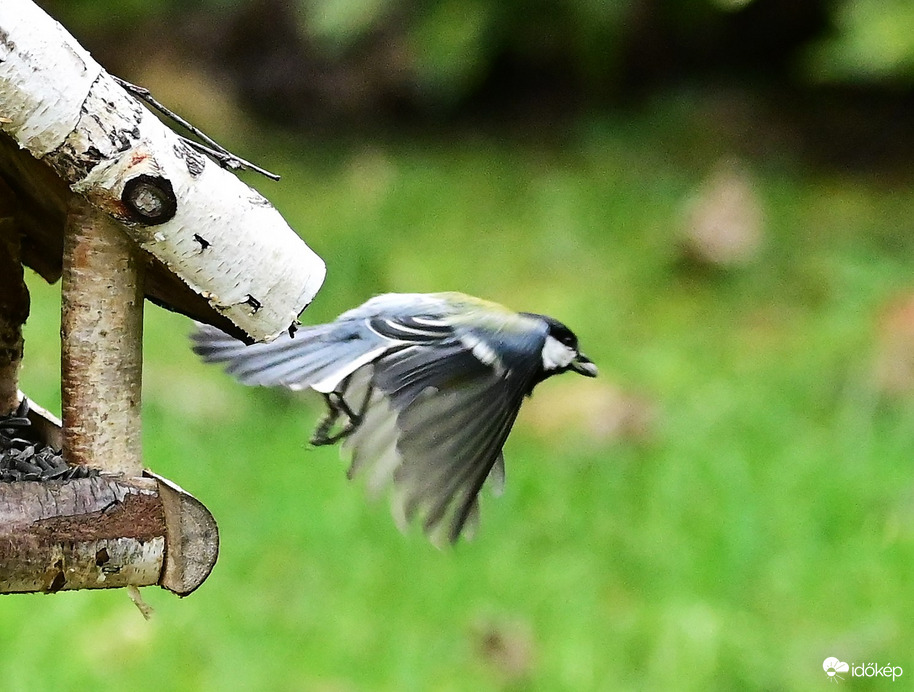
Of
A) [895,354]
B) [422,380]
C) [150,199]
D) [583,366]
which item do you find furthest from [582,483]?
[150,199]

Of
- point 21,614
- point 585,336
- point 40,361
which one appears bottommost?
point 21,614

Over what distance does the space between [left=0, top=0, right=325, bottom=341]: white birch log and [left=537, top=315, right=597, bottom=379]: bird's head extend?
0.65 m

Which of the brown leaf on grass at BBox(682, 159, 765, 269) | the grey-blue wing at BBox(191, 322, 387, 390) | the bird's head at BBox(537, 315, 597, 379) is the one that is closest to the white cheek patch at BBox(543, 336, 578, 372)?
the bird's head at BBox(537, 315, 597, 379)

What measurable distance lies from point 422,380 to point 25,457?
1.74 ft

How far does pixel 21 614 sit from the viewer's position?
2.94 metres

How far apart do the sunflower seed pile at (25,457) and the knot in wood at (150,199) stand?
0.99 feet

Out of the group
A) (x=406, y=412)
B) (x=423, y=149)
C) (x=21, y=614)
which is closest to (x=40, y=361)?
(x=21, y=614)

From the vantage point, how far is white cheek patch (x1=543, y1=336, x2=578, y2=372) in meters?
1.94

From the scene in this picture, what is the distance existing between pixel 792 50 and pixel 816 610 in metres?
3.49

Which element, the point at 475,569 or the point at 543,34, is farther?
the point at 543,34

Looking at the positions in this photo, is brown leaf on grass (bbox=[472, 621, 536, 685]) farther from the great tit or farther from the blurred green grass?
the great tit

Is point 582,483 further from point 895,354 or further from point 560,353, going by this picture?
point 560,353

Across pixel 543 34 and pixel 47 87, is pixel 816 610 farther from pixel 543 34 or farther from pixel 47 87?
pixel 543 34

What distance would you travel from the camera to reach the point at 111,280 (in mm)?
1402
